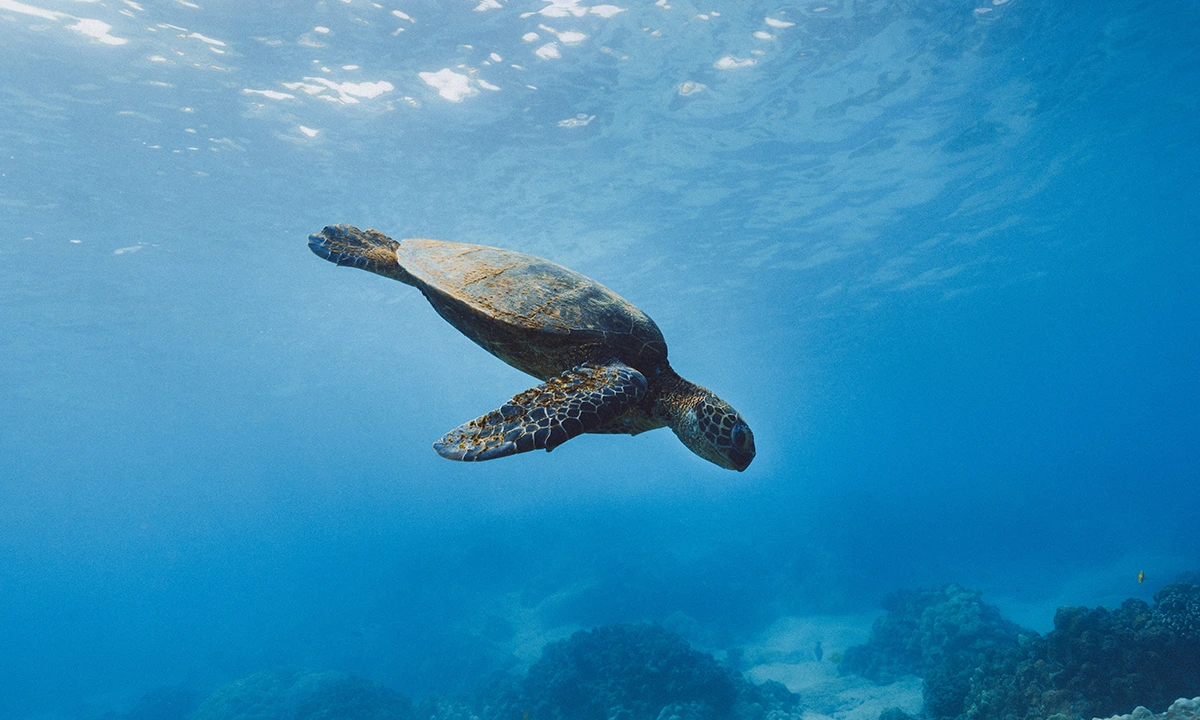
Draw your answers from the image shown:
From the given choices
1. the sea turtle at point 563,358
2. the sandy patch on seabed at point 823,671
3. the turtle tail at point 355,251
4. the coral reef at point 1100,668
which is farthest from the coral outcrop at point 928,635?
the turtle tail at point 355,251

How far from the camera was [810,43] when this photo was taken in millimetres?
13586

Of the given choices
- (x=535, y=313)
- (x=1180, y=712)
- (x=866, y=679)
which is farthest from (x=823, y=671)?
(x=535, y=313)

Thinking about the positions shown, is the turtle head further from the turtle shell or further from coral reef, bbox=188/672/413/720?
coral reef, bbox=188/672/413/720

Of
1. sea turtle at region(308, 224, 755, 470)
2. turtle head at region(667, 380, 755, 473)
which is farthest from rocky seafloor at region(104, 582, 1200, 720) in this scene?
sea turtle at region(308, 224, 755, 470)

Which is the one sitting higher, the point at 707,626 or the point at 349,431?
the point at 349,431

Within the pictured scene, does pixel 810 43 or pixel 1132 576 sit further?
pixel 1132 576

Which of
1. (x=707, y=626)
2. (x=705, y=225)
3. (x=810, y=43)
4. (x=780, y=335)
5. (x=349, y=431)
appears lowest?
(x=707, y=626)

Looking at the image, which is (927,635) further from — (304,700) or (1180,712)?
(304,700)

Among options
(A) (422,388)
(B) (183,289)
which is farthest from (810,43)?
(A) (422,388)

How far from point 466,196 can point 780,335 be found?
32269mm

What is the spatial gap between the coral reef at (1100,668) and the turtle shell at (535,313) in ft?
32.1

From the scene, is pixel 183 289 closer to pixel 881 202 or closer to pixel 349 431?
pixel 881 202

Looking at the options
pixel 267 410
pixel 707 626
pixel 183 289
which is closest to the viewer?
pixel 707 626

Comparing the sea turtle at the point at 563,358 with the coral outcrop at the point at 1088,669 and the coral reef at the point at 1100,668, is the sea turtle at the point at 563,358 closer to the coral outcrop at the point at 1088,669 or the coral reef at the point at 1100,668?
the coral outcrop at the point at 1088,669
